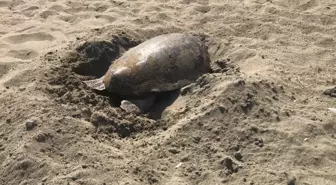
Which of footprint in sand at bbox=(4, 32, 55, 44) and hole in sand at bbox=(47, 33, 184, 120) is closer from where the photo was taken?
hole in sand at bbox=(47, 33, 184, 120)

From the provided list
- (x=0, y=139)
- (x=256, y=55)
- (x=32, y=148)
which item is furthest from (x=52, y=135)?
(x=256, y=55)

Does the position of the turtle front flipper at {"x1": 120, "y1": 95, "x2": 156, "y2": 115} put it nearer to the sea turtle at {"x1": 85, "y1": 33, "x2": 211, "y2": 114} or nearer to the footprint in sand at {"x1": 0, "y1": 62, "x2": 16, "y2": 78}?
the sea turtle at {"x1": 85, "y1": 33, "x2": 211, "y2": 114}

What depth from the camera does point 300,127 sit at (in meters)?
3.19

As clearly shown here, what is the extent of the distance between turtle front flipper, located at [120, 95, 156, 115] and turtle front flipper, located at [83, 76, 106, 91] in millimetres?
247

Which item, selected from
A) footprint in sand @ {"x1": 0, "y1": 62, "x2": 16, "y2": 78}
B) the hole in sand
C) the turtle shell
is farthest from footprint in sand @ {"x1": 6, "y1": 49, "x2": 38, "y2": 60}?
the turtle shell

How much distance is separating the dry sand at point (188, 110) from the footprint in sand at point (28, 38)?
0.03 feet

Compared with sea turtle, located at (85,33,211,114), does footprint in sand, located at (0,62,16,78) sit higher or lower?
lower

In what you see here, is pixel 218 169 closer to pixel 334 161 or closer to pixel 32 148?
pixel 334 161

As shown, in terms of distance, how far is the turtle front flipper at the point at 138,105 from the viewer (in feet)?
11.7

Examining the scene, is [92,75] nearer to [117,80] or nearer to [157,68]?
[117,80]

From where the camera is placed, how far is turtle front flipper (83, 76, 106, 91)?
376cm

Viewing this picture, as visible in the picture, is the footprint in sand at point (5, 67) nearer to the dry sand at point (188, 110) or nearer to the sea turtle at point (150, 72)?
the dry sand at point (188, 110)

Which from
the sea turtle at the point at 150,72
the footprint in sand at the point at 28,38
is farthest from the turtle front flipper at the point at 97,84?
the footprint in sand at the point at 28,38

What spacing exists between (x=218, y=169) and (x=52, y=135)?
1.14 metres
